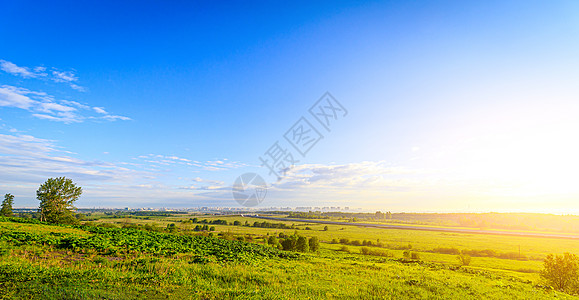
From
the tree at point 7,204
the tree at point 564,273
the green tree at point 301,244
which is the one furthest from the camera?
the tree at point 7,204

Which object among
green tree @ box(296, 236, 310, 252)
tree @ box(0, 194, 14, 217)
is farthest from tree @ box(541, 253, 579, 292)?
tree @ box(0, 194, 14, 217)

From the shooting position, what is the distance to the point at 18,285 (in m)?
12.7

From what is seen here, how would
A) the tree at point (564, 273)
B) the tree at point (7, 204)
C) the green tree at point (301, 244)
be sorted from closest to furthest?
the tree at point (564, 273)
the green tree at point (301, 244)
the tree at point (7, 204)

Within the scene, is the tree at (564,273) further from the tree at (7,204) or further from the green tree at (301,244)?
the tree at (7,204)

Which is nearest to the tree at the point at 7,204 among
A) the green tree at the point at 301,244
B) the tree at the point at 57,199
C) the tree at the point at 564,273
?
the tree at the point at 57,199

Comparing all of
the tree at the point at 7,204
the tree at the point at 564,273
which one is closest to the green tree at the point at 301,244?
the tree at the point at 564,273

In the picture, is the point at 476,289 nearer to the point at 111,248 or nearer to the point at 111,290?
the point at 111,290

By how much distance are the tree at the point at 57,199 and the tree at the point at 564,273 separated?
112m

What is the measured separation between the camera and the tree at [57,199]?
3145 inches

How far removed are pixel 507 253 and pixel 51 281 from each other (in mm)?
145489

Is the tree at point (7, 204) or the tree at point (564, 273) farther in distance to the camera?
the tree at point (7, 204)

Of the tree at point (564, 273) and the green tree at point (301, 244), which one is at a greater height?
the tree at point (564, 273)

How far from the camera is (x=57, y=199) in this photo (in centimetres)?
8219

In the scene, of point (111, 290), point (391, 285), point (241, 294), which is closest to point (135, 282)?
point (111, 290)
